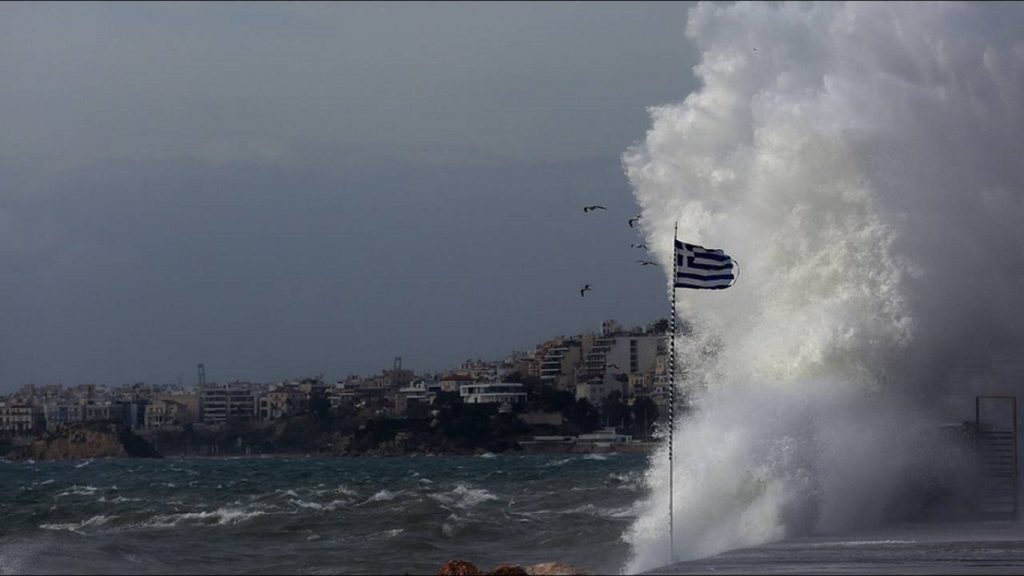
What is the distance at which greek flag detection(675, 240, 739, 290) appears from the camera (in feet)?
81.3

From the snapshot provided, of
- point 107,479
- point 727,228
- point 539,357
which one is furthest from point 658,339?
point 727,228

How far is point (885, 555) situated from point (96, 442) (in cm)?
11408

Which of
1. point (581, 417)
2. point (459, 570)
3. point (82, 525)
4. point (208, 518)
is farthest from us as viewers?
point (581, 417)

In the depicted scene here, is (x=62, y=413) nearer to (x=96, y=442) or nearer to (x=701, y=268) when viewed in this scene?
(x=96, y=442)

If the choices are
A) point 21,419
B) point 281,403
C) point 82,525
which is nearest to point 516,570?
point 82,525

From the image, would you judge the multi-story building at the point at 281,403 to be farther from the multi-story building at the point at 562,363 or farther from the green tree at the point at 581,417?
the green tree at the point at 581,417

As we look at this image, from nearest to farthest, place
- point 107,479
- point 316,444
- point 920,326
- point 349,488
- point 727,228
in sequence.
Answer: point 920,326 → point 727,228 → point 349,488 → point 107,479 → point 316,444

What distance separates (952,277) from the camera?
36094 millimetres

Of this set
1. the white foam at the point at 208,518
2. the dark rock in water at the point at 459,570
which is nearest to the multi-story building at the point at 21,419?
the white foam at the point at 208,518

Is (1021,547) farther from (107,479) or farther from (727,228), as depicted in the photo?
(107,479)

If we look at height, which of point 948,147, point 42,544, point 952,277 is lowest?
point 42,544

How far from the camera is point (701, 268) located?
2494 centimetres

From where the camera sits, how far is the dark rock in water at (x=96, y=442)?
414 ft

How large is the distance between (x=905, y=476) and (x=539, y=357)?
123090 millimetres
